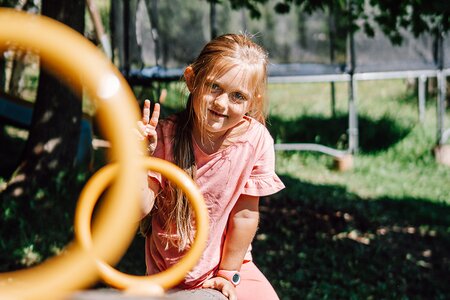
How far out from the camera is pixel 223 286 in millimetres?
2590

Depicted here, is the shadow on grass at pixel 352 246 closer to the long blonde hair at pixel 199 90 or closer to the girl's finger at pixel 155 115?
the long blonde hair at pixel 199 90

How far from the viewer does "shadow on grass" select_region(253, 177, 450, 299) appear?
5.05 m

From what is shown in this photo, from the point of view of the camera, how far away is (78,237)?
6.51ft

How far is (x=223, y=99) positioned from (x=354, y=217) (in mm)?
4280

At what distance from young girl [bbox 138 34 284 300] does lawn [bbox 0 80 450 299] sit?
116 centimetres

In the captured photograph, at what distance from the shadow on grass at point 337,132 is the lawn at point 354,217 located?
1 centimetres

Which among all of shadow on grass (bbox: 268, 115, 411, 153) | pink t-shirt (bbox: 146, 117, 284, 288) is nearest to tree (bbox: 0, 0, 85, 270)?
pink t-shirt (bbox: 146, 117, 284, 288)

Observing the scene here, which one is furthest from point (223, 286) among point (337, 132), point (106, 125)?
point (337, 132)

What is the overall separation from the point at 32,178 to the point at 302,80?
470 centimetres

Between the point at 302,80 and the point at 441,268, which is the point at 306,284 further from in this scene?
the point at 302,80

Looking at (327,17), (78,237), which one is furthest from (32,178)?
(327,17)

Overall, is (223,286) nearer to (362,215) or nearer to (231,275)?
(231,275)

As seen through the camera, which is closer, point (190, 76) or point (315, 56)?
point (190, 76)

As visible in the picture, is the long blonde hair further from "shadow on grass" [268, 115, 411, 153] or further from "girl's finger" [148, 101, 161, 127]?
"shadow on grass" [268, 115, 411, 153]
